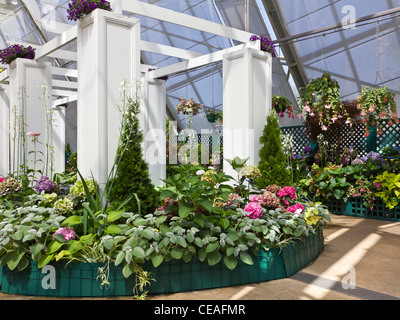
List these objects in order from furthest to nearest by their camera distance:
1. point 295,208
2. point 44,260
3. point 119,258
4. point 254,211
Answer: point 295,208
point 254,211
point 44,260
point 119,258

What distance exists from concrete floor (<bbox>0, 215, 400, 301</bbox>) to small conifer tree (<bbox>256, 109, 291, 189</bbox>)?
87 cm

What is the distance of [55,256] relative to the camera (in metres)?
2.36

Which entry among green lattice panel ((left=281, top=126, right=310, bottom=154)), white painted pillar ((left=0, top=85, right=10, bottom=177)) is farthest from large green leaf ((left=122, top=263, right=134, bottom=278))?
white painted pillar ((left=0, top=85, right=10, bottom=177))

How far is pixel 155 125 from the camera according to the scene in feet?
21.6

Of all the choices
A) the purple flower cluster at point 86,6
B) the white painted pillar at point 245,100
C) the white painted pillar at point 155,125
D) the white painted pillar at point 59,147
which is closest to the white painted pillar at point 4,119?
the white painted pillar at point 59,147

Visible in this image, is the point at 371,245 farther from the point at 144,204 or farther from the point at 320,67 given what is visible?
the point at 320,67

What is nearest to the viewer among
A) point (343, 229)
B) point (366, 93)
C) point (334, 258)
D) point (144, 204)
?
point (144, 204)

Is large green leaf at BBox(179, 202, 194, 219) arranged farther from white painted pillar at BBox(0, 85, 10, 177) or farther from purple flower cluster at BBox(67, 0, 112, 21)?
white painted pillar at BBox(0, 85, 10, 177)

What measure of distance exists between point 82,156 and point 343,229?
10.7 ft

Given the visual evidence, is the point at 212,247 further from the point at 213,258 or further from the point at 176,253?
the point at 176,253

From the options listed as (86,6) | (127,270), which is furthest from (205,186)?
(86,6)

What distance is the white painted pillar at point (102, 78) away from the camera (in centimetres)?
350

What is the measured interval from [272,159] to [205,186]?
1535 millimetres
